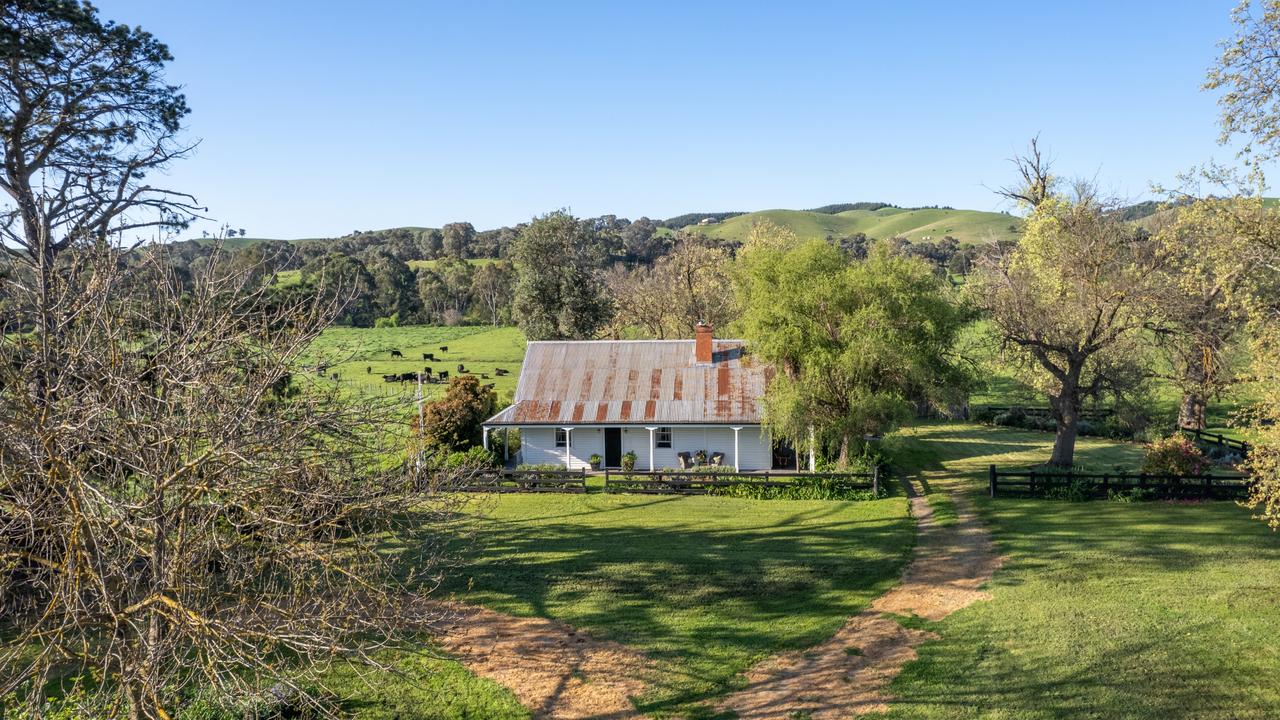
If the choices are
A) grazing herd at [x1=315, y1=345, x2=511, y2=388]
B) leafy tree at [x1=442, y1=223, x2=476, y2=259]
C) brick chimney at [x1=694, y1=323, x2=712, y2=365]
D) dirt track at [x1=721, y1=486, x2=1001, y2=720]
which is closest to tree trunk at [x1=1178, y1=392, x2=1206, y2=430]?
brick chimney at [x1=694, y1=323, x2=712, y2=365]

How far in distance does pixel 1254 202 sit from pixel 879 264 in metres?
12.3

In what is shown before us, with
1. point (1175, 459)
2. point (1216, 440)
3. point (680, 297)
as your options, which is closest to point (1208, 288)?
point (1175, 459)

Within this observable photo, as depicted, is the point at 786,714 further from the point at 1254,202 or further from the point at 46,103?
the point at 46,103

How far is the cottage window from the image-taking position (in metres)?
32.6

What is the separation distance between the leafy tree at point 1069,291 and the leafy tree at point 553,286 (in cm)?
2679

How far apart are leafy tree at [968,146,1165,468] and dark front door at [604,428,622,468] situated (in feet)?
51.2

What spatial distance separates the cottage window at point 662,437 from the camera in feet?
107

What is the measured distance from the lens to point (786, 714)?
1241 cm

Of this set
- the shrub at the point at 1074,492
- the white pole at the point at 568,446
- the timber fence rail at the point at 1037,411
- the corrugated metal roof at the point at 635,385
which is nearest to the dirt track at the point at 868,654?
the shrub at the point at 1074,492

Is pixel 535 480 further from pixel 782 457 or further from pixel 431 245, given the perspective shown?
pixel 431 245

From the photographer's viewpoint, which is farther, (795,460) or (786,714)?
(795,460)

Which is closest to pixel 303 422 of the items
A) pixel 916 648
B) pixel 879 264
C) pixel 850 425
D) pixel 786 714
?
pixel 786 714

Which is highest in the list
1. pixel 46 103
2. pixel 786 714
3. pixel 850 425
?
pixel 46 103

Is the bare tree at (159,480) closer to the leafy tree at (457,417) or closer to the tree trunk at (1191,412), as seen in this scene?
the leafy tree at (457,417)
